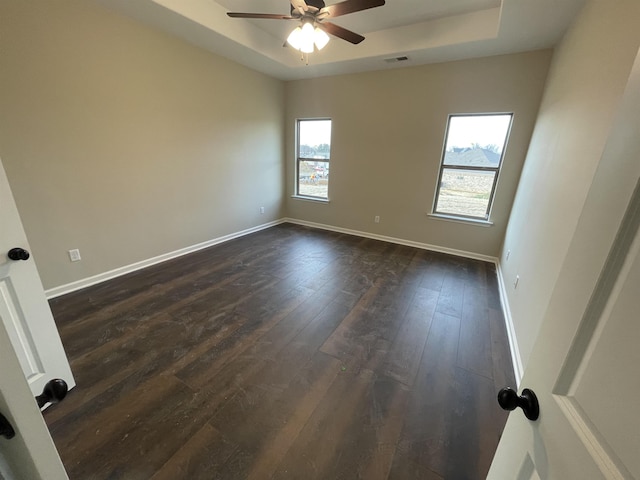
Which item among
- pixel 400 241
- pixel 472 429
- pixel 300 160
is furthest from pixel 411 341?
pixel 300 160

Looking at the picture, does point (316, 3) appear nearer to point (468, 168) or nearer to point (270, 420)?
point (468, 168)

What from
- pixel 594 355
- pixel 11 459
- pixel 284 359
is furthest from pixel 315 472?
pixel 594 355

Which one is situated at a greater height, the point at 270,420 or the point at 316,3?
the point at 316,3

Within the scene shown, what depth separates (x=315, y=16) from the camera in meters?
2.26

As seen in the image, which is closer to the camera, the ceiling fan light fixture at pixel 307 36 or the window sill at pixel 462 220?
the ceiling fan light fixture at pixel 307 36

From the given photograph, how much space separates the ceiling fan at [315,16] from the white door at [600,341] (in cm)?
216

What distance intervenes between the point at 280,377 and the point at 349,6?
2.82 m

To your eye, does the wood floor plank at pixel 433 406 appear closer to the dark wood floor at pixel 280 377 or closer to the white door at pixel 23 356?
the dark wood floor at pixel 280 377

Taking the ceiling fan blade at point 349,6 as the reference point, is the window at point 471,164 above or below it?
below

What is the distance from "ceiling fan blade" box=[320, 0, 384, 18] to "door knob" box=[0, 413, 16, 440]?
2.68 m

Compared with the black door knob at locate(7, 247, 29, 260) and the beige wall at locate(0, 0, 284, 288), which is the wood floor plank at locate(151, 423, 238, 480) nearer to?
the black door knob at locate(7, 247, 29, 260)

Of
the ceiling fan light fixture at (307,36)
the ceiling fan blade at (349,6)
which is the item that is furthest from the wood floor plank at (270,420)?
the ceiling fan light fixture at (307,36)

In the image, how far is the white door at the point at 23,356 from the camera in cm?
47

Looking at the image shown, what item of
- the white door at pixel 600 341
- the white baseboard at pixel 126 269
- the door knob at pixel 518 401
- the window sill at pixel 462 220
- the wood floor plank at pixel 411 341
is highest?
the white door at pixel 600 341
